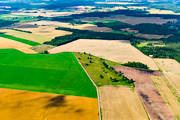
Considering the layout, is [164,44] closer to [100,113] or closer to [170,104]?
[170,104]

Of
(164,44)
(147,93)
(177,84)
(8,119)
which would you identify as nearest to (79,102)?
(8,119)

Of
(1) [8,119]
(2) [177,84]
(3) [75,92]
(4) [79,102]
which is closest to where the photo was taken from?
(1) [8,119]

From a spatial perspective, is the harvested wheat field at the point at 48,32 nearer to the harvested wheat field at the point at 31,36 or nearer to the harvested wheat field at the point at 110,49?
the harvested wheat field at the point at 31,36

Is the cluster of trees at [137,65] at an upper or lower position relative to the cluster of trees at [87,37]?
lower

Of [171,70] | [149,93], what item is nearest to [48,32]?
[171,70]


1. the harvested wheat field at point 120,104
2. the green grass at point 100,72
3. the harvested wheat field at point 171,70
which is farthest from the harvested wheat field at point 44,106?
the harvested wheat field at point 171,70

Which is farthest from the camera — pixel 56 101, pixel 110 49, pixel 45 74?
pixel 110 49

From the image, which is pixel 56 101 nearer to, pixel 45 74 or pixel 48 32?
pixel 45 74
